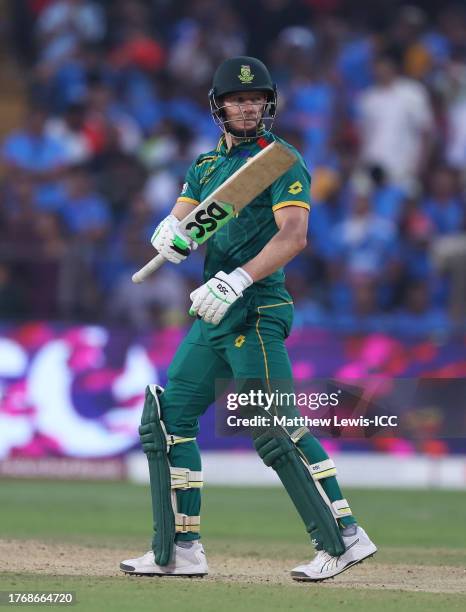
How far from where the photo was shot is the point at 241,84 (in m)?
5.93

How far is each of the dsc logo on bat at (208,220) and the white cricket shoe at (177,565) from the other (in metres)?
→ 1.35

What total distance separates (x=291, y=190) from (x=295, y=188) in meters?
0.02

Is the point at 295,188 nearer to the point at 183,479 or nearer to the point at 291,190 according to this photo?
the point at 291,190

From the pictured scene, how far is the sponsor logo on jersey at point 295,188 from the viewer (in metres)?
5.84

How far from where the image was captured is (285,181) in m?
5.85

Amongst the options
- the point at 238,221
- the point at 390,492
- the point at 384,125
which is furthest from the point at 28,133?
the point at 238,221

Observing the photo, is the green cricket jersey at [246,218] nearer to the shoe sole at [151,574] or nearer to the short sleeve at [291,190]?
the short sleeve at [291,190]

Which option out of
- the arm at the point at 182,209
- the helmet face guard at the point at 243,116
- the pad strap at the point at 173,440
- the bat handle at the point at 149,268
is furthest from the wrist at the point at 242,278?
the pad strap at the point at 173,440

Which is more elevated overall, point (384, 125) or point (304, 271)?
point (384, 125)

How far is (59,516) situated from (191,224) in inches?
148

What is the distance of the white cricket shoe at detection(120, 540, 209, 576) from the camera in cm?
604

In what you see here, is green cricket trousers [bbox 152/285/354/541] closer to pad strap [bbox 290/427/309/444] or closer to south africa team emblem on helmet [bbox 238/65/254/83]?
pad strap [bbox 290/427/309/444]

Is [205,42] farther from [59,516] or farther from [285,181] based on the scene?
[285,181]

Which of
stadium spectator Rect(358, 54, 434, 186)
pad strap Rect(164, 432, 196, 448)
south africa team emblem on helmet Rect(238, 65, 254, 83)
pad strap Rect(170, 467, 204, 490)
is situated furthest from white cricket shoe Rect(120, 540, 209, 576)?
stadium spectator Rect(358, 54, 434, 186)
